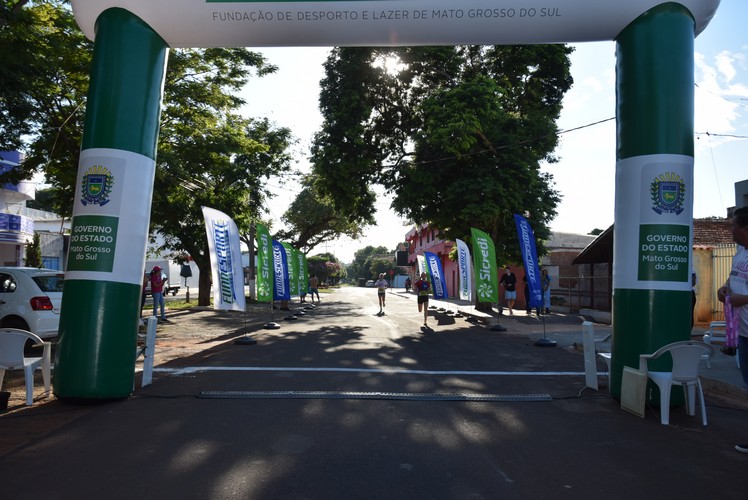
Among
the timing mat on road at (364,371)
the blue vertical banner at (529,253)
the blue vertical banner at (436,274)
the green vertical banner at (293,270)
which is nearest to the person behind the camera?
the timing mat on road at (364,371)

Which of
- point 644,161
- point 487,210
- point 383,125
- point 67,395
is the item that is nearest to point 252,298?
point 383,125

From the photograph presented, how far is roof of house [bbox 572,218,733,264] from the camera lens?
1792 cm

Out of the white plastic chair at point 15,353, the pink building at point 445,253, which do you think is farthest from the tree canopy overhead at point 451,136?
the pink building at point 445,253

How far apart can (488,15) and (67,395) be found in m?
6.97

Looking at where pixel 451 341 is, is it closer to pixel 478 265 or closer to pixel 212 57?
pixel 478 265

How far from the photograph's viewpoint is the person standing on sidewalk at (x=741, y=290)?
429 cm

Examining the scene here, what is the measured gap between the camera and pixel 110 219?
19.5ft

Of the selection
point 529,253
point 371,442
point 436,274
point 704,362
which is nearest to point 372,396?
point 371,442

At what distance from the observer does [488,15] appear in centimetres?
652

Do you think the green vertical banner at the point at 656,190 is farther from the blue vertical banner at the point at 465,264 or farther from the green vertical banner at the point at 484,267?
the blue vertical banner at the point at 465,264

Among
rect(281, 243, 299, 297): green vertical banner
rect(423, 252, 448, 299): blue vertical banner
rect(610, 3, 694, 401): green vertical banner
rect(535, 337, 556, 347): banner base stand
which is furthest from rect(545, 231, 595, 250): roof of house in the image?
rect(610, 3, 694, 401): green vertical banner

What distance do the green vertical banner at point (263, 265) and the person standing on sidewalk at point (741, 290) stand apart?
1169cm

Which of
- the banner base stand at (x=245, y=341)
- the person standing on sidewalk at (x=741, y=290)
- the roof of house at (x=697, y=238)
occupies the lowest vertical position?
the banner base stand at (x=245, y=341)

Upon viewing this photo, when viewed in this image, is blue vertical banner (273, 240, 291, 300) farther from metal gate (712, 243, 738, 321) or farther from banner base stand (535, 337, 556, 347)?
metal gate (712, 243, 738, 321)
